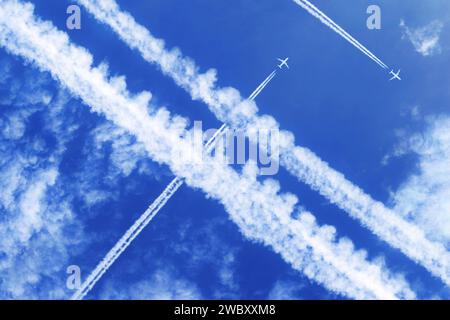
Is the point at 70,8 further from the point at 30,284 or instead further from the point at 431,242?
the point at 431,242

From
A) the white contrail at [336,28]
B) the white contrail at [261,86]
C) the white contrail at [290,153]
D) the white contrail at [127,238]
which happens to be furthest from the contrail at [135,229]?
the white contrail at [336,28]

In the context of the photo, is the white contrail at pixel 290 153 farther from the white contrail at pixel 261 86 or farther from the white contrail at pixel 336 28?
the white contrail at pixel 336 28

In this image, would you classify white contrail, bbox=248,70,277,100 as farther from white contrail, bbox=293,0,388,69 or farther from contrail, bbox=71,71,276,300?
white contrail, bbox=293,0,388,69

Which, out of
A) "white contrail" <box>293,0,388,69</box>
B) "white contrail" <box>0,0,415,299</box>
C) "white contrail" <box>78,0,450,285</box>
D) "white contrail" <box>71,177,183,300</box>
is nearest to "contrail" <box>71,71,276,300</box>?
"white contrail" <box>71,177,183,300</box>

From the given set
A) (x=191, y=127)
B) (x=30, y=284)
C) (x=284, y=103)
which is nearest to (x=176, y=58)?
(x=191, y=127)
